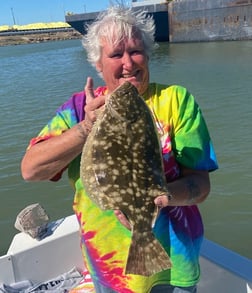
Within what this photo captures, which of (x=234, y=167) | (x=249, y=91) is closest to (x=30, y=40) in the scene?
(x=249, y=91)

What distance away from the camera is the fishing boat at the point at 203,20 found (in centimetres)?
3262

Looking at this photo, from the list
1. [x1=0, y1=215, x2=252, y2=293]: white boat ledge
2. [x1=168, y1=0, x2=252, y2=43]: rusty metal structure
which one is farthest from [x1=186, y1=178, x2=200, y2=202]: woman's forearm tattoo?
[x1=168, y1=0, x2=252, y2=43]: rusty metal structure

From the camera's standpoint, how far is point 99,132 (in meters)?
1.71

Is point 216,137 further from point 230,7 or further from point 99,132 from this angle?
point 230,7

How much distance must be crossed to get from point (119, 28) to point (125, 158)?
654mm

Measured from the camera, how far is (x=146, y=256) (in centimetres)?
185

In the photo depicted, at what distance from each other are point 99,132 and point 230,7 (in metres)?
34.2

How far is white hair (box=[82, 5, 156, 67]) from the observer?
1.97 meters

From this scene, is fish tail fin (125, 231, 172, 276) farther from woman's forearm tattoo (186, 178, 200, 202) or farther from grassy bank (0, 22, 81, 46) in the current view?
grassy bank (0, 22, 81, 46)

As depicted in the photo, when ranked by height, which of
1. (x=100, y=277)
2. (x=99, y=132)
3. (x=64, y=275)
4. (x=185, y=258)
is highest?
(x=99, y=132)

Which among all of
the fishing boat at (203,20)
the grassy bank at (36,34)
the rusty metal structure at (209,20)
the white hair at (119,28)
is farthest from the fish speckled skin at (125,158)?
the grassy bank at (36,34)

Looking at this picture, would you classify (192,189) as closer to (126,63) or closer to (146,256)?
(146,256)

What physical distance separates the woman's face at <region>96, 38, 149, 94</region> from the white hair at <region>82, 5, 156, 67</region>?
33mm

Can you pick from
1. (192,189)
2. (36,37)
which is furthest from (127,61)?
(36,37)
